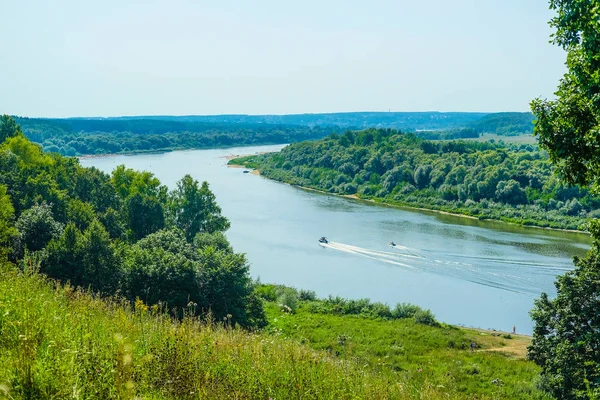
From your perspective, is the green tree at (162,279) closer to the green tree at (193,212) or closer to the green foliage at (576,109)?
the green foliage at (576,109)

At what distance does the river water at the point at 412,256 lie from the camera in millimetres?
28500

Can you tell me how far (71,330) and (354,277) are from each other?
89.3 feet

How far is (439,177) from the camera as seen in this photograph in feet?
196

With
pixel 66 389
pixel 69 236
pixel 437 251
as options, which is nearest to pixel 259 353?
pixel 66 389

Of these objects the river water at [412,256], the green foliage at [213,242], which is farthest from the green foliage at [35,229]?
the river water at [412,256]

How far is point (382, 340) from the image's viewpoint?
21.4 m

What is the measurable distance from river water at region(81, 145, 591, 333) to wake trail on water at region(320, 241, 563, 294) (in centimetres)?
5

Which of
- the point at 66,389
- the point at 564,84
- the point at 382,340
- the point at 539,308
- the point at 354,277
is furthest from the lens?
the point at 354,277

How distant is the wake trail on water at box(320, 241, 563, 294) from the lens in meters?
30.2

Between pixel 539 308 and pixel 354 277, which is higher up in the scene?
pixel 539 308

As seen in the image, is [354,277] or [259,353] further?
[354,277]

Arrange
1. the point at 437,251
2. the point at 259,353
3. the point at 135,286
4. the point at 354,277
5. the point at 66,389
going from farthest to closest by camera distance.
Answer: the point at 437,251 → the point at 354,277 → the point at 135,286 → the point at 259,353 → the point at 66,389

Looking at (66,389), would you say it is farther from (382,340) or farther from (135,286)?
(382,340)

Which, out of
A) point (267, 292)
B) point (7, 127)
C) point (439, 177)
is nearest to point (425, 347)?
point (267, 292)
